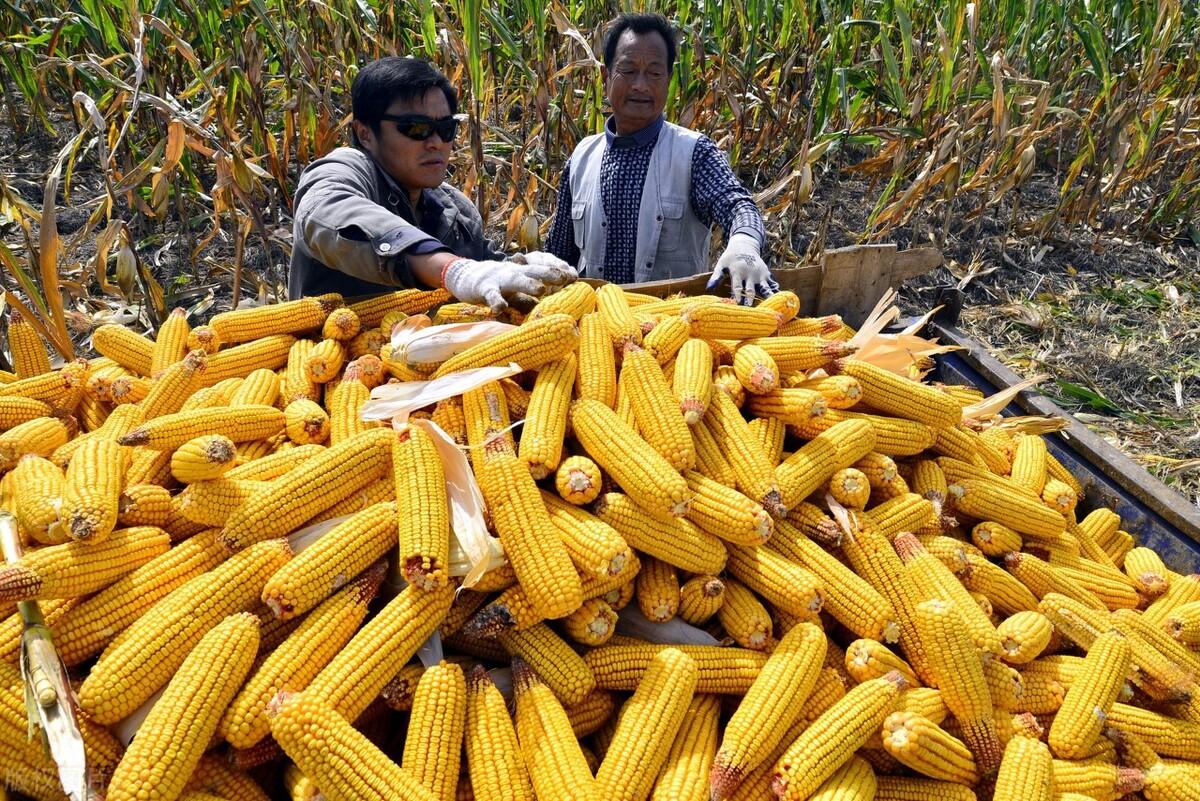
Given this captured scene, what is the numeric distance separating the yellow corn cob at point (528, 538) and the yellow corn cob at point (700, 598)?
41 cm

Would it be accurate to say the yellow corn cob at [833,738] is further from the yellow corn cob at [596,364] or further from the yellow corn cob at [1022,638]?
the yellow corn cob at [596,364]

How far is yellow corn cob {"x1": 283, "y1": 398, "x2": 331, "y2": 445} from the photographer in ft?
8.77

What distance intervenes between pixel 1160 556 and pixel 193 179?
7.47 metres

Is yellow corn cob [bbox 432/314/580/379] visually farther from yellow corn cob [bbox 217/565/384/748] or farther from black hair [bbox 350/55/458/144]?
black hair [bbox 350/55/458/144]

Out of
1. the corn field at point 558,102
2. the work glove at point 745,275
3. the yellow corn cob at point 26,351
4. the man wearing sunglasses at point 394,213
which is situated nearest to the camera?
the man wearing sunglasses at point 394,213

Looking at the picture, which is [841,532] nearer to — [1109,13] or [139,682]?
[139,682]

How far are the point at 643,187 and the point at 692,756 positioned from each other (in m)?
3.85

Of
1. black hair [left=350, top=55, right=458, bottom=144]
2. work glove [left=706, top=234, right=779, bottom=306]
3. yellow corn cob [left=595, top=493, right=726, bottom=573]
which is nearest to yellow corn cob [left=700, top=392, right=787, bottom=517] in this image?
yellow corn cob [left=595, top=493, right=726, bottom=573]

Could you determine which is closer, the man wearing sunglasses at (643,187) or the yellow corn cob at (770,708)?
the yellow corn cob at (770,708)

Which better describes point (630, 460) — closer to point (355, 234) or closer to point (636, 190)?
point (355, 234)

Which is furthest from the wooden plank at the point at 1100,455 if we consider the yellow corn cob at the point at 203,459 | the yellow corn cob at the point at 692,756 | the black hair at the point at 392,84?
the yellow corn cob at the point at 203,459

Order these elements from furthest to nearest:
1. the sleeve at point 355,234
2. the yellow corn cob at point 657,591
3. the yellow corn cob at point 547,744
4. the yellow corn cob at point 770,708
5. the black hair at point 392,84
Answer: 1. the black hair at point 392,84
2. the sleeve at point 355,234
3. the yellow corn cob at point 657,591
4. the yellow corn cob at point 770,708
5. the yellow corn cob at point 547,744

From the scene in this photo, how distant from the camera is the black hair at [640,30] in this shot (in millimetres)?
4605

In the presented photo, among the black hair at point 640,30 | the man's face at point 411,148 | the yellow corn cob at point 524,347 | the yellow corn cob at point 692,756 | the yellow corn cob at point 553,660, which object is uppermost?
the black hair at point 640,30
